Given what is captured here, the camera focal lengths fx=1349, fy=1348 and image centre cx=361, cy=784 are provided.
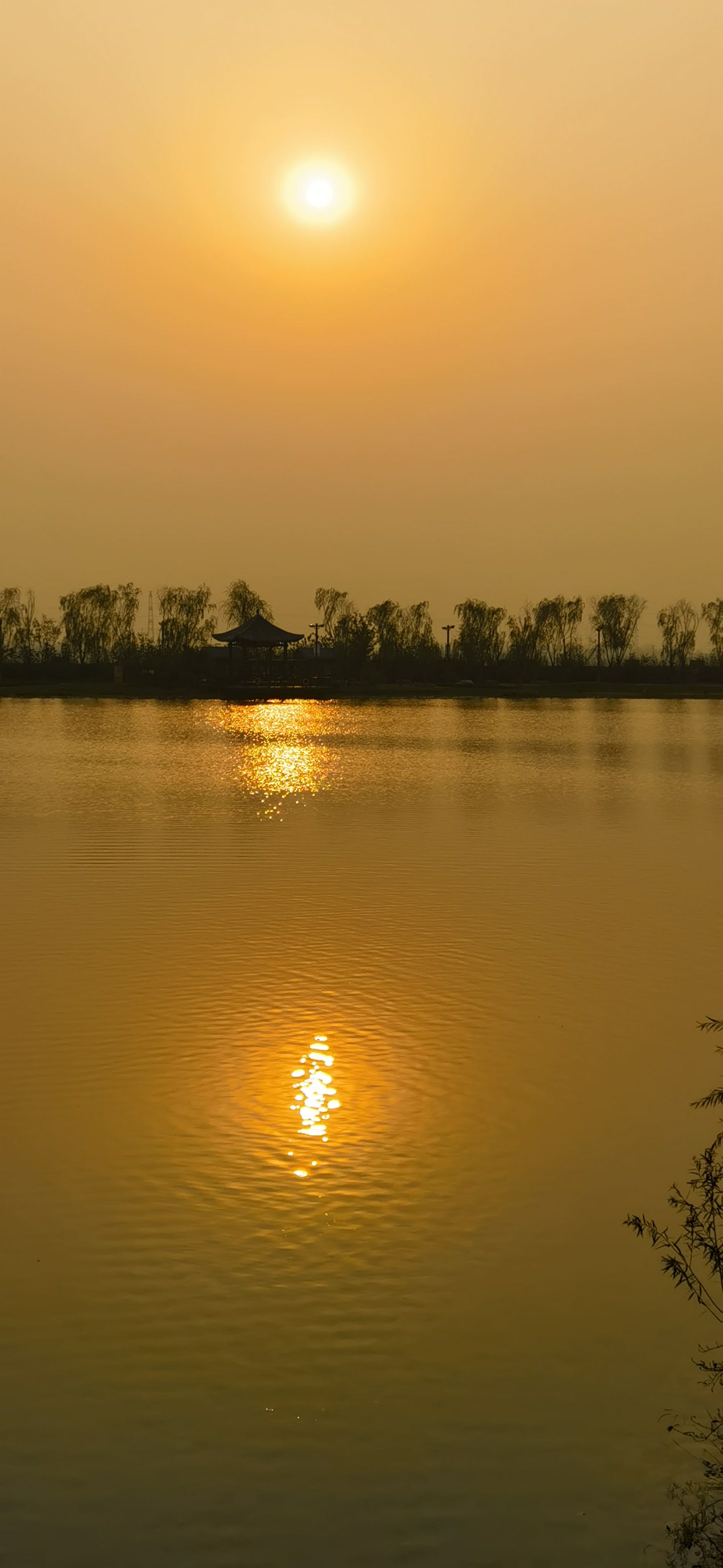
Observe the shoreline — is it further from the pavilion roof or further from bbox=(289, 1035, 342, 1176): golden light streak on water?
bbox=(289, 1035, 342, 1176): golden light streak on water

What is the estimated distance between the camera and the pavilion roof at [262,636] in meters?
101

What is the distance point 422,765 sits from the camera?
127 ft

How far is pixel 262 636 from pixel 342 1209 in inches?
3743

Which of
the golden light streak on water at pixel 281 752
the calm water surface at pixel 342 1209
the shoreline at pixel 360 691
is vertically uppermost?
the shoreline at pixel 360 691

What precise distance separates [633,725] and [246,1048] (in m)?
59.2

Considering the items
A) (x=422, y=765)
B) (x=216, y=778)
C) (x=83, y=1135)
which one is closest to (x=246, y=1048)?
(x=83, y=1135)

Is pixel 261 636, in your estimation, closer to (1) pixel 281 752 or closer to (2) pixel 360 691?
(2) pixel 360 691

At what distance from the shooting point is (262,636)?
332ft

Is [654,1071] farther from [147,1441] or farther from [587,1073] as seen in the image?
[147,1441]

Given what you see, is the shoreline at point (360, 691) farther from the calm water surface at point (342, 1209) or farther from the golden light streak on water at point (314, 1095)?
the golden light streak on water at point (314, 1095)

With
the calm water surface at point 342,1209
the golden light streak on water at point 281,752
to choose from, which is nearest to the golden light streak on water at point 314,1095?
the calm water surface at point 342,1209

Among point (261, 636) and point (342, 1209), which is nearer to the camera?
point (342, 1209)

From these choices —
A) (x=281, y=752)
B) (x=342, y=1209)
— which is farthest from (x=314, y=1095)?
(x=281, y=752)

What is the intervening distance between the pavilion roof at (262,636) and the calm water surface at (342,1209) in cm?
8246
